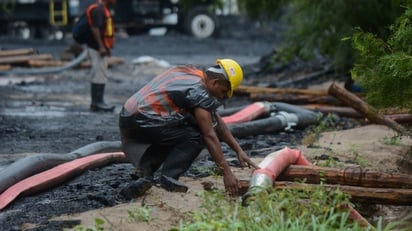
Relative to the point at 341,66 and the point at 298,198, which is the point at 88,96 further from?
the point at 298,198

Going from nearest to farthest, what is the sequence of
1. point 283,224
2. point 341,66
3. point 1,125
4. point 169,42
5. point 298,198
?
point 283,224
point 298,198
point 1,125
point 341,66
point 169,42

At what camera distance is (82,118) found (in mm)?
14070

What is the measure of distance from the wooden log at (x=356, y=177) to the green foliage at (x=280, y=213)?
886 mm

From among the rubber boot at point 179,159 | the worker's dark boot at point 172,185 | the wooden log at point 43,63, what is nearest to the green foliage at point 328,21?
the wooden log at point 43,63

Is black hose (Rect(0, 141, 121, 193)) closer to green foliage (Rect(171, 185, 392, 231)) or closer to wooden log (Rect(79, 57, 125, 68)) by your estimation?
green foliage (Rect(171, 185, 392, 231))

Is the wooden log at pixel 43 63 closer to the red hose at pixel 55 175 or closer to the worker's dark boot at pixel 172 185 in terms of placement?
the red hose at pixel 55 175

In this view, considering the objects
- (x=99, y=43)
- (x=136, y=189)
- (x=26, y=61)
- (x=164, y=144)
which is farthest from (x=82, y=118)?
(x=26, y=61)

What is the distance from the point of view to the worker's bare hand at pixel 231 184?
7.62m

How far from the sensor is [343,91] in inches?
507

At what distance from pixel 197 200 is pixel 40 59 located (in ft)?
53.3

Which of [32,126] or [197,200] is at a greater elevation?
[197,200]

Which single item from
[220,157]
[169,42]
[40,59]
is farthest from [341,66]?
[169,42]

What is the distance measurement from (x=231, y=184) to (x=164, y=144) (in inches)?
33.3

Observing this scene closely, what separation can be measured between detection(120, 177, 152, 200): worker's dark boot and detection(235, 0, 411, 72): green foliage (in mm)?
7669
